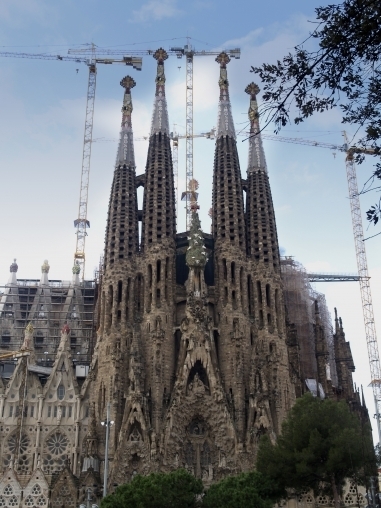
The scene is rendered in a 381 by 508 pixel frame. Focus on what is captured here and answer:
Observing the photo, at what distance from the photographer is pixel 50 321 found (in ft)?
191

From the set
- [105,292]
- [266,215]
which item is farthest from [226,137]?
[105,292]

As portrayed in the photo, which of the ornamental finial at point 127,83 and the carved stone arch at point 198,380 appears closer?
the carved stone arch at point 198,380

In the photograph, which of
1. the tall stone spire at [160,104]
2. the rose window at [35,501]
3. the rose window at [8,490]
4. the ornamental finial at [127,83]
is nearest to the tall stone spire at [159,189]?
the tall stone spire at [160,104]

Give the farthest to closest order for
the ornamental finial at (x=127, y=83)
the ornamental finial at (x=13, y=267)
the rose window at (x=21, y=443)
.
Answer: the ornamental finial at (x=13, y=267) < the ornamental finial at (x=127, y=83) < the rose window at (x=21, y=443)

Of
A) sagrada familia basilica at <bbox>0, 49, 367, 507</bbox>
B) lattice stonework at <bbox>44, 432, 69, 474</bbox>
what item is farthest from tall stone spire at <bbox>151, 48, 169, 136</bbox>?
lattice stonework at <bbox>44, 432, 69, 474</bbox>

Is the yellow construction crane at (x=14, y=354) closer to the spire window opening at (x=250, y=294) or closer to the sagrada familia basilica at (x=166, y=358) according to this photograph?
the sagrada familia basilica at (x=166, y=358)

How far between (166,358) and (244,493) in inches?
594

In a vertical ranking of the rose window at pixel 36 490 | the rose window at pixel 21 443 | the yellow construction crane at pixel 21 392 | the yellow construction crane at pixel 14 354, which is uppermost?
the yellow construction crane at pixel 14 354

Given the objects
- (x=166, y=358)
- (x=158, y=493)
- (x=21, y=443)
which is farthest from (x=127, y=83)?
(x=158, y=493)

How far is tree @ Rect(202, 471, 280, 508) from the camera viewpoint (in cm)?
2902

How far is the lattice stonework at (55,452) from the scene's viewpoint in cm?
4384

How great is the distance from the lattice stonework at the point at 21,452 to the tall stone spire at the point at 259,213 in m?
21.0

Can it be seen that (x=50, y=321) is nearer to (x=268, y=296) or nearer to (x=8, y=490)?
(x=8, y=490)

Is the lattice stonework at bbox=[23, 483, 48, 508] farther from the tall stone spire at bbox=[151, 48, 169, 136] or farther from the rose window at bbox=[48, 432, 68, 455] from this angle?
the tall stone spire at bbox=[151, 48, 169, 136]
